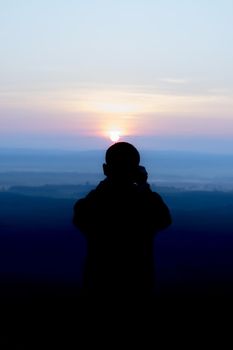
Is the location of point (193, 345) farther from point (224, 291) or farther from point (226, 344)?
point (224, 291)

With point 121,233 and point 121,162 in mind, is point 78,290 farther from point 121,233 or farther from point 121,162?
point 121,162

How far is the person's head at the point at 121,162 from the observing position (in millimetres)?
4809

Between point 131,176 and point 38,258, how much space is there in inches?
1280

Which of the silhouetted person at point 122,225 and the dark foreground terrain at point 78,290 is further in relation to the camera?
the dark foreground terrain at point 78,290

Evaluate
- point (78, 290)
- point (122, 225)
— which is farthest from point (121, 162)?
point (78, 290)

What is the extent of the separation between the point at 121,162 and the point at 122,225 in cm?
41

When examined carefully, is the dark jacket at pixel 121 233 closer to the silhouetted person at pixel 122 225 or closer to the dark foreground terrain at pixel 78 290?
the silhouetted person at pixel 122 225

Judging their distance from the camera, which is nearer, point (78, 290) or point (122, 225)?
point (122, 225)

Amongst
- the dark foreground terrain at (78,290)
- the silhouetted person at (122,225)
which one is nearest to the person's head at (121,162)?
the silhouetted person at (122,225)

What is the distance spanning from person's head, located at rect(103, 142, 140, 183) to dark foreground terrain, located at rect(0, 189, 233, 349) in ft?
2.59

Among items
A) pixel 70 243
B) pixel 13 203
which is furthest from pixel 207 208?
pixel 70 243

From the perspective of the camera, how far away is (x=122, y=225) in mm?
4926

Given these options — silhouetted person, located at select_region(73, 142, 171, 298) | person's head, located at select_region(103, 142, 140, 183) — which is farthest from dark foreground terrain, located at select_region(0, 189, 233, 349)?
person's head, located at select_region(103, 142, 140, 183)

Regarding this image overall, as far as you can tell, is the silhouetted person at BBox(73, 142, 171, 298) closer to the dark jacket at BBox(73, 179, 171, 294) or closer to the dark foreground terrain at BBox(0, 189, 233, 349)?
the dark jacket at BBox(73, 179, 171, 294)
